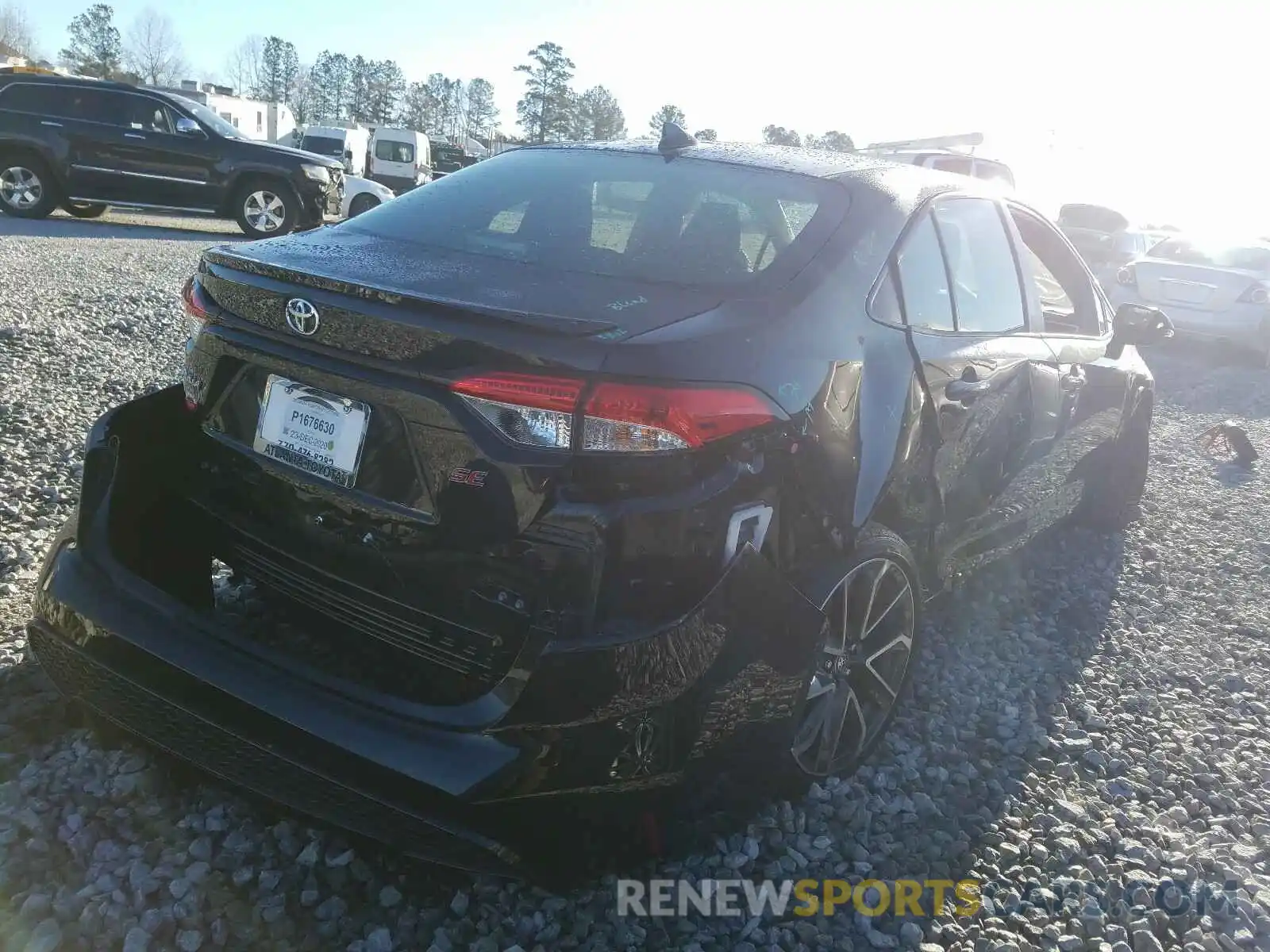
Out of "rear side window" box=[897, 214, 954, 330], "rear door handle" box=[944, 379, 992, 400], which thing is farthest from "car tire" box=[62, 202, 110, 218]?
"rear door handle" box=[944, 379, 992, 400]

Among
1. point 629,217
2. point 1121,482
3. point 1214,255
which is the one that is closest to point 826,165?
point 629,217

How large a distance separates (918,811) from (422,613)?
1566 mm

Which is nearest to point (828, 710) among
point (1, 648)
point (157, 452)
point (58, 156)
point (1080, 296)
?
point (157, 452)

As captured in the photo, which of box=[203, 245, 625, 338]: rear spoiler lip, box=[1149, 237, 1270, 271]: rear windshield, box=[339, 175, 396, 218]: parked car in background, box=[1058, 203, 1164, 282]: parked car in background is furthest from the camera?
box=[339, 175, 396, 218]: parked car in background

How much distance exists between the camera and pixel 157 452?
2.25 metres

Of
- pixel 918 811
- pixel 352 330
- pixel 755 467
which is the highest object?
pixel 352 330

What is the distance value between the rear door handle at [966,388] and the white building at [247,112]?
136 feet

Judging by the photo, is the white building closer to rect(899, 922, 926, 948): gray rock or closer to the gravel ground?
the gravel ground

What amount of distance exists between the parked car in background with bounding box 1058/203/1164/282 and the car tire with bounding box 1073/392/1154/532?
11.0m

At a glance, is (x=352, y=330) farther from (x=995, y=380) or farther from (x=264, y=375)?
(x=995, y=380)

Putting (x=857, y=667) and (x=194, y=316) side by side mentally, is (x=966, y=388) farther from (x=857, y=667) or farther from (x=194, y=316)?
(x=194, y=316)

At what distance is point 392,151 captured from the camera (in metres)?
29.2

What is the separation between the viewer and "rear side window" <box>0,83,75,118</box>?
1295 centimetres

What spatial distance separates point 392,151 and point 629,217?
94.1 ft
